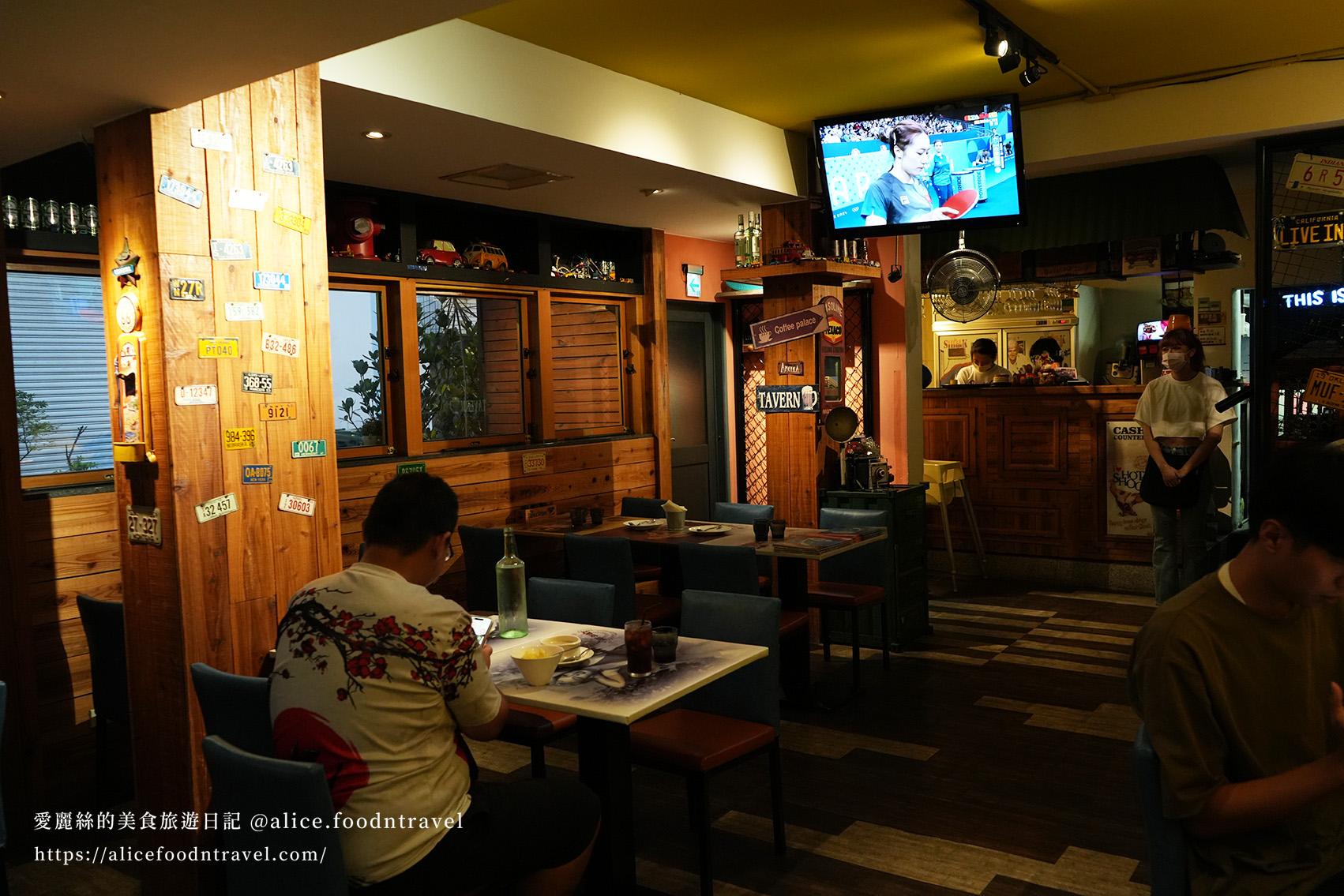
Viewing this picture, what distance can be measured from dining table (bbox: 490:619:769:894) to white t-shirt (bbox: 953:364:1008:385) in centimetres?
559

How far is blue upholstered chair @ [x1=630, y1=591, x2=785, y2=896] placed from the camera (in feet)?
9.99

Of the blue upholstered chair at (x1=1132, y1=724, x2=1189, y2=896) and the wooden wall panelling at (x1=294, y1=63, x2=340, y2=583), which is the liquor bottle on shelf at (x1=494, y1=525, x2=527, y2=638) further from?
the blue upholstered chair at (x1=1132, y1=724, x2=1189, y2=896)

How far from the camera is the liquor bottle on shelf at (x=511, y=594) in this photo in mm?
3270

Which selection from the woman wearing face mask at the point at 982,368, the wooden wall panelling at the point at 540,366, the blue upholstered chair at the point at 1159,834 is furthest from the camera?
the woman wearing face mask at the point at 982,368

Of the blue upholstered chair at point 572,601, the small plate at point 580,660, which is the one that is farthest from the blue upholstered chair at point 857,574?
the small plate at point 580,660

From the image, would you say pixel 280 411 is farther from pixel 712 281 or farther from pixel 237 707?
pixel 712 281

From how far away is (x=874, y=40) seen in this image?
451 cm

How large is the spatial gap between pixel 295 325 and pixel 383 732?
5.72 ft

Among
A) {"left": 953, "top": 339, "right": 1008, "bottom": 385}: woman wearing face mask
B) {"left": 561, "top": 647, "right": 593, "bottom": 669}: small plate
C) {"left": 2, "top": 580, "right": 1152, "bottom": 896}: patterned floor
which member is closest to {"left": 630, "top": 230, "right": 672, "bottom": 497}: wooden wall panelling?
{"left": 2, "top": 580, "right": 1152, "bottom": 896}: patterned floor

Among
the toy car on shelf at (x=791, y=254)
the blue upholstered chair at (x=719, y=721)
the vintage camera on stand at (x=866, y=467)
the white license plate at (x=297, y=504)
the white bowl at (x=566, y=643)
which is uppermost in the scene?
the toy car on shelf at (x=791, y=254)

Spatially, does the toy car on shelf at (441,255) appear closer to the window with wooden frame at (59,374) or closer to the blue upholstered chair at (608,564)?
the window with wooden frame at (59,374)

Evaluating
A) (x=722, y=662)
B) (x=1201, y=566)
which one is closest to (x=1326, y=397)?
(x=1201, y=566)

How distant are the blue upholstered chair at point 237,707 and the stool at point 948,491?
5449 millimetres

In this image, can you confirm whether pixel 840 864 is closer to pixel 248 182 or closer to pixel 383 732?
pixel 383 732
